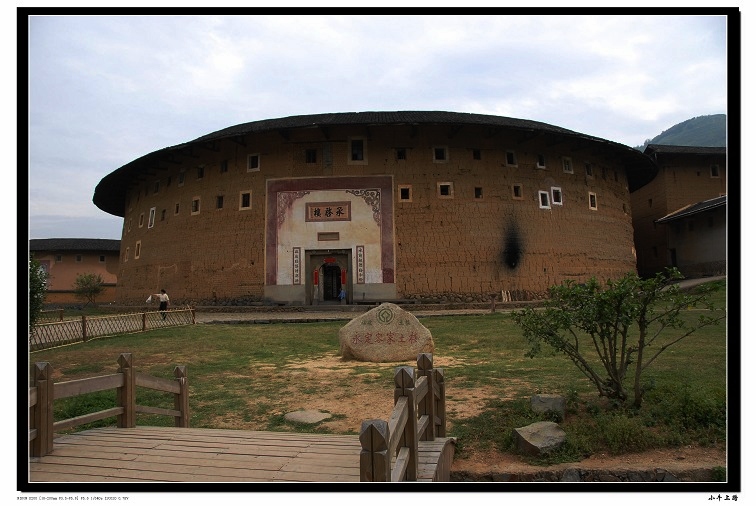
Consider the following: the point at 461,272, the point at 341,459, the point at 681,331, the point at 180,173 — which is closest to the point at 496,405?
the point at 341,459

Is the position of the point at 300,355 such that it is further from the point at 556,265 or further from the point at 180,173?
the point at 180,173

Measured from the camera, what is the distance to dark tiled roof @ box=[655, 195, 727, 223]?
27000 mm

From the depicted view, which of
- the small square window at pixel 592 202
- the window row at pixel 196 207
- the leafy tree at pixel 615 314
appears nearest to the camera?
the leafy tree at pixel 615 314

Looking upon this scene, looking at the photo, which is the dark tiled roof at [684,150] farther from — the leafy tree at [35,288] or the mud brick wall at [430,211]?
the leafy tree at [35,288]

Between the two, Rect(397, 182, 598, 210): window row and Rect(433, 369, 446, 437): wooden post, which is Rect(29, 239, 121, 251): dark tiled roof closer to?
Rect(397, 182, 598, 210): window row

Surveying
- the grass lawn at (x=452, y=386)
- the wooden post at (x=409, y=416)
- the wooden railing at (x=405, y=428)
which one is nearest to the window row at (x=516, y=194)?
the grass lawn at (x=452, y=386)

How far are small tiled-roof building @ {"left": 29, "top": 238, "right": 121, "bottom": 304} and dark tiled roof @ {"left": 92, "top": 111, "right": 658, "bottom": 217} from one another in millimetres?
10064

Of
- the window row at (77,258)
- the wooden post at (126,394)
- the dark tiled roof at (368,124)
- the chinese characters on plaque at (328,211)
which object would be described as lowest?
the wooden post at (126,394)

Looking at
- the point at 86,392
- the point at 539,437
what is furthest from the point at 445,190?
the point at 86,392

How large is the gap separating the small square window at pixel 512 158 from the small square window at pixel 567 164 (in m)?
2.69

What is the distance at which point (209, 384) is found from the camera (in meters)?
8.38

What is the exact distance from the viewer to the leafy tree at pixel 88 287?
38.3 m

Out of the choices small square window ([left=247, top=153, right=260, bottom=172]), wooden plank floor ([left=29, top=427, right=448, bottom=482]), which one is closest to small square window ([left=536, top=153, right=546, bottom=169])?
small square window ([left=247, top=153, right=260, bottom=172])

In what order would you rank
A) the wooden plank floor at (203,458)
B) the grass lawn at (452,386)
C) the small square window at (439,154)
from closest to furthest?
1. the wooden plank floor at (203,458)
2. the grass lawn at (452,386)
3. the small square window at (439,154)
